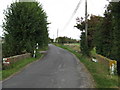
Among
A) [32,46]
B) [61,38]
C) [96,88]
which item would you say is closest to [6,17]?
[32,46]

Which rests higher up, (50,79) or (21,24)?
(21,24)

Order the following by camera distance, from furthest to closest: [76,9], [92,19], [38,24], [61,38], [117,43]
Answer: [61,38] < [92,19] < [76,9] < [38,24] < [117,43]

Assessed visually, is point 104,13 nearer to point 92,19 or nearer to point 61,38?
point 92,19

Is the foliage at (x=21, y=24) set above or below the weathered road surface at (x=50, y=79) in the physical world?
above

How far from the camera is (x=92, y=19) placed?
46.9m

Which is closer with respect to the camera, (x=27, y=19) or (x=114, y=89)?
(x=114, y=89)

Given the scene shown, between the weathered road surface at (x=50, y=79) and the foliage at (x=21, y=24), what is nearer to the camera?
the weathered road surface at (x=50, y=79)

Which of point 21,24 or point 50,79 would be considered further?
point 21,24

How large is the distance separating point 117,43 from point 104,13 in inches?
374

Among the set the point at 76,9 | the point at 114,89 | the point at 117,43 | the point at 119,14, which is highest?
the point at 76,9

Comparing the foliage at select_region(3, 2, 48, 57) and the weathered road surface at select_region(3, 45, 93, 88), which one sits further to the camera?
the foliage at select_region(3, 2, 48, 57)

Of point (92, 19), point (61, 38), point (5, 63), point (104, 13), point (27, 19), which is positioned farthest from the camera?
point (61, 38)

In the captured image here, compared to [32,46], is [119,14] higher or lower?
higher

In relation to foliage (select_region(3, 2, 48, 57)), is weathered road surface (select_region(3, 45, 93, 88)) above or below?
below
